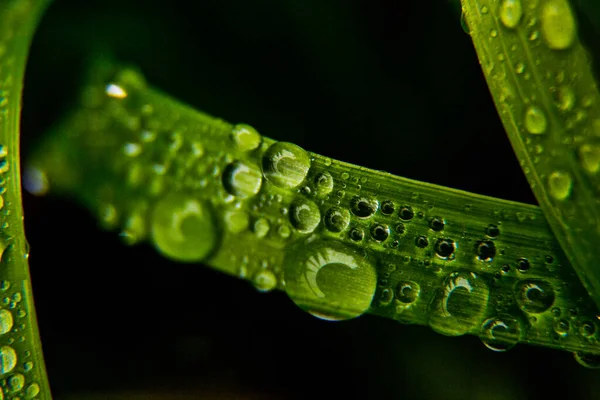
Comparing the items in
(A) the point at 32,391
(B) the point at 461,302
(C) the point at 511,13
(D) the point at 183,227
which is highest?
(C) the point at 511,13

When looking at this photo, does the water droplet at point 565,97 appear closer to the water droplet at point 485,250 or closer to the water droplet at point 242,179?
the water droplet at point 485,250

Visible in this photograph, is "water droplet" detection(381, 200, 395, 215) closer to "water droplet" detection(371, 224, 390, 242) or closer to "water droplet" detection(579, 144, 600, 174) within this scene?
"water droplet" detection(371, 224, 390, 242)

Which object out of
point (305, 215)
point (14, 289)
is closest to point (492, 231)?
point (305, 215)

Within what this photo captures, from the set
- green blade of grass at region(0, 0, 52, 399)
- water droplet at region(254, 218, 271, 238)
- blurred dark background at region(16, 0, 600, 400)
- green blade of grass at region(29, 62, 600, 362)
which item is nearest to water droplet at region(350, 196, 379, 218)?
green blade of grass at region(29, 62, 600, 362)

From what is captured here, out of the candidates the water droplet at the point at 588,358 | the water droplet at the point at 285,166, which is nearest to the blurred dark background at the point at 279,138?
the water droplet at the point at 588,358

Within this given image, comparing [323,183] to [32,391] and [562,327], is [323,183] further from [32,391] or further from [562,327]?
[32,391]

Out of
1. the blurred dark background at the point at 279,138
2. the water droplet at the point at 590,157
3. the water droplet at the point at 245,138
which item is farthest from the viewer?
the blurred dark background at the point at 279,138
